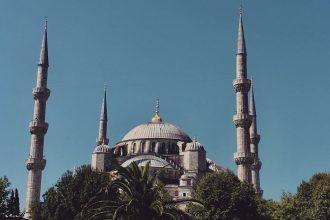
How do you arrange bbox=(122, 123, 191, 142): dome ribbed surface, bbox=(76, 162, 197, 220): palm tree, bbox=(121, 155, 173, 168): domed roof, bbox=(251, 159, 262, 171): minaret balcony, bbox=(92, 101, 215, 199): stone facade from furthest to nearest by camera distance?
bbox=(122, 123, 191, 142): dome ribbed surface, bbox=(121, 155, 173, 168): domed roof, bbox=(92, 101, 215, 199): stone facade, bbox=(251, 159, 262, 171): minaret balcony, bbox=(76, 162, 197, 220): palm tree

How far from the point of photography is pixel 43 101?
64938 millimetres

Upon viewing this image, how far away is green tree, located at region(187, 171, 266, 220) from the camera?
4478 cm

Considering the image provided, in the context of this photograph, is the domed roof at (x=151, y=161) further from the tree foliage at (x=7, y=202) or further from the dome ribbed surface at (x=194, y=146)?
the tree foliage at (x=7, y=202)

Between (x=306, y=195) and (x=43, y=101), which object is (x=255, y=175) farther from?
(x=43, y=101)

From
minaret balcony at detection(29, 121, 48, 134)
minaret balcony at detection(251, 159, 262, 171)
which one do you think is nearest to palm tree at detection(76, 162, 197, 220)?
minaret balcony at detection(29, 121, 48, 134)

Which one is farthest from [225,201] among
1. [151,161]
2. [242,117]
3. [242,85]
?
[151,161]

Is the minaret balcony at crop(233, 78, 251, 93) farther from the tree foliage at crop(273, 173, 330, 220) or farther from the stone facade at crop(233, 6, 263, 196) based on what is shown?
the tree foliage at crop(273, 173, 330, 220)

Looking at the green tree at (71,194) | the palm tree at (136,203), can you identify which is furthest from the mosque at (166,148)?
the palm tree at (136,203)

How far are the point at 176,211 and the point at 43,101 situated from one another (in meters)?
39.6

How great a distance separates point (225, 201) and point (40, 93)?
1076 inches

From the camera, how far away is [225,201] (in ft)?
151

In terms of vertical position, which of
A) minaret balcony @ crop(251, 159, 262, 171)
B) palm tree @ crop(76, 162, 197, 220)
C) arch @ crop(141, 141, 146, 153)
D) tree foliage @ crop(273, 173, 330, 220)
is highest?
arch @ crop(141, 141, 146, 153)

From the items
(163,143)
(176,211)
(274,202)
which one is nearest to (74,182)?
(274,202)

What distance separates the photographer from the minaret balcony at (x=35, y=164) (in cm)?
6184
